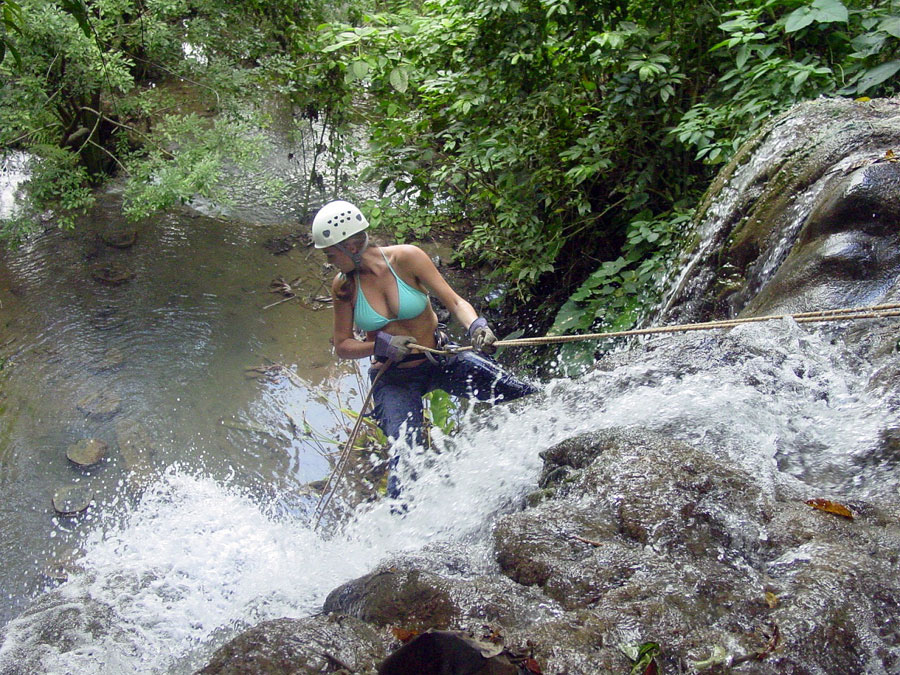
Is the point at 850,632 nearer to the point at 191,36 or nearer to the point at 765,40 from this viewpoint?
the point at 765,40

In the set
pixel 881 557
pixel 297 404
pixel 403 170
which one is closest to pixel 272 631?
pixel 881 557

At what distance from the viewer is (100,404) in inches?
203

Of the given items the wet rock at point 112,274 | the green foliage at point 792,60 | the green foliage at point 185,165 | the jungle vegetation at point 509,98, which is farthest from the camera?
the wet rock at point 112,274

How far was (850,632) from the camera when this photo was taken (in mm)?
1607

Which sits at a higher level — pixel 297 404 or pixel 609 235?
pixel 609 235

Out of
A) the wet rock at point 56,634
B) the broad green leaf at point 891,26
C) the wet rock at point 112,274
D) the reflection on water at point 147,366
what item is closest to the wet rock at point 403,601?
the wet rock at point 56,634

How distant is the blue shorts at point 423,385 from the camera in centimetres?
387

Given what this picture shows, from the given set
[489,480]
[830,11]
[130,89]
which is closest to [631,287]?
[830,11]

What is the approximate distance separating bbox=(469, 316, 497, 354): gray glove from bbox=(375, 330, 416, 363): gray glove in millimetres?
357

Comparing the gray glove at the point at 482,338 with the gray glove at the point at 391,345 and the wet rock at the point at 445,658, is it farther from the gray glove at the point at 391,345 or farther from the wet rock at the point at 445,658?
the wet rock at the point at 445,658

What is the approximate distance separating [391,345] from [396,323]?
22 centimetres

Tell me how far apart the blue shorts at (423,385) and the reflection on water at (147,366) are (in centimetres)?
100

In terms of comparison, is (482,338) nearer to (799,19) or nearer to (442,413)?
(442,413)

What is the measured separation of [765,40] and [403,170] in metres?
2.84
